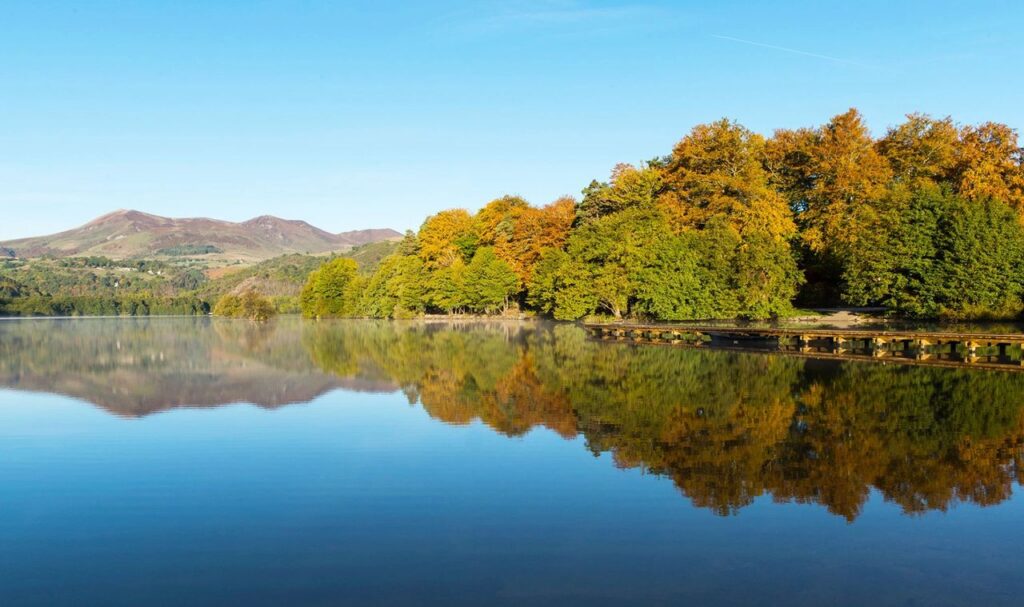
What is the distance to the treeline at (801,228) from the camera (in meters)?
41.7

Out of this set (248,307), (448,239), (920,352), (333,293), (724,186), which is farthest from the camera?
(333,293)

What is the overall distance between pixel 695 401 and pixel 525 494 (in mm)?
Answer: 9571

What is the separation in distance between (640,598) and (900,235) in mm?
41674

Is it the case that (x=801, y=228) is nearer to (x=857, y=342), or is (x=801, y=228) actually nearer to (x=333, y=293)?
(x=857, y=342)

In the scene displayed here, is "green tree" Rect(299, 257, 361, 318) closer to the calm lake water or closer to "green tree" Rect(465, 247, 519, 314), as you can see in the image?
"green tree" Rect(465, 247, 519, 314)

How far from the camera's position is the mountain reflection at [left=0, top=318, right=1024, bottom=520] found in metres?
12.3

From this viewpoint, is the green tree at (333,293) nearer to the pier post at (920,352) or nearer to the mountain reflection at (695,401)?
the mountain reflection at (695,401)

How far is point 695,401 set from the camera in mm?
20000

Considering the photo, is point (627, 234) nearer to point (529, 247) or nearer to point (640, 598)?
point (529, 247)

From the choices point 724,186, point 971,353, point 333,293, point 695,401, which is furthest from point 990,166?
point 333,293

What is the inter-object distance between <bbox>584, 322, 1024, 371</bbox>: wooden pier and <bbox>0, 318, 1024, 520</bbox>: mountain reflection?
3.36m

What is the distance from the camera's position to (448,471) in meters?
13.2

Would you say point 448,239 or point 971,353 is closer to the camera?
point 971,353

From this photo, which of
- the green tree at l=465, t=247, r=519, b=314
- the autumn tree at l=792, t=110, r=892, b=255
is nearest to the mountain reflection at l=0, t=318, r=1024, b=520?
the autumn tree at l=792, t=110, r=892, b=255
